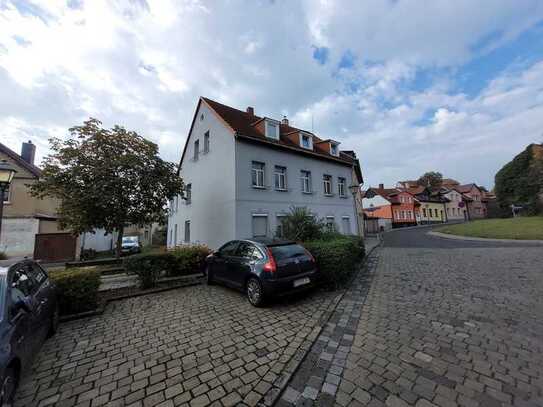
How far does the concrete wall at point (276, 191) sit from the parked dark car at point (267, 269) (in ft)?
20.0

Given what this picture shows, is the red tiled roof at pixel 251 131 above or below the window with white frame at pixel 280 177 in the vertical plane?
above

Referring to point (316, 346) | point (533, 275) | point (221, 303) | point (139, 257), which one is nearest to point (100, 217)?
point (139, 257)

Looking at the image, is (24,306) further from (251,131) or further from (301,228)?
(251,131)

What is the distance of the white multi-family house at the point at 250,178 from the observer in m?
13.0

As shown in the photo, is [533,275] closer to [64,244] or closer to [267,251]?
[267,251]

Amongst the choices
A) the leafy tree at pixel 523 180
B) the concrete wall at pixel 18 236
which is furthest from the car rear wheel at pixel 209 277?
the leafy tree at pixel 523 180

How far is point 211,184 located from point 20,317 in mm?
12174

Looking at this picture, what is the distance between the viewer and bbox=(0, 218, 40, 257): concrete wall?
48.1ft

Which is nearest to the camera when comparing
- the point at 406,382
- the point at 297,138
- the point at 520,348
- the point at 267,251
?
the point at 406,382

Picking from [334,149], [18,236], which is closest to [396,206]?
[334,149]

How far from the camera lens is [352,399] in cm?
248

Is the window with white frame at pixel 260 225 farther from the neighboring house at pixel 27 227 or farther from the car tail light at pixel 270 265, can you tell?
the neighboring house at pixel 27 227

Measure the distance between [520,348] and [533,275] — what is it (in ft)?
18.2

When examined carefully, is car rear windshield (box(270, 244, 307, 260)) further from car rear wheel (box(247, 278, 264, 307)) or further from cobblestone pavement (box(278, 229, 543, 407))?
cobblestone pavement (box(278, 229, 543, 407))
